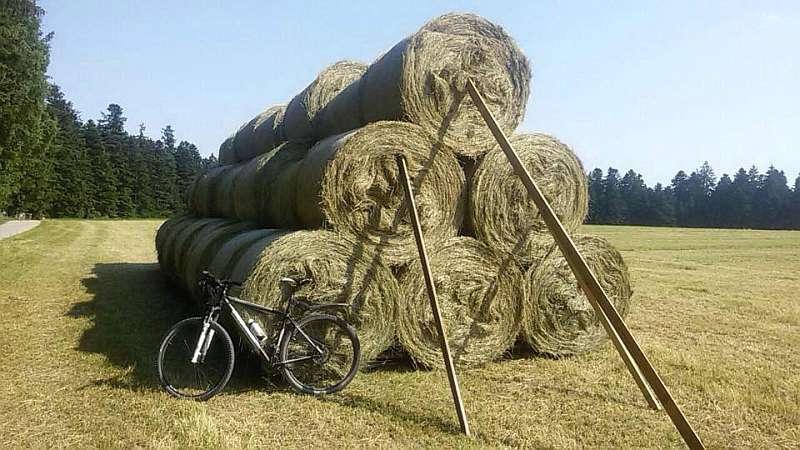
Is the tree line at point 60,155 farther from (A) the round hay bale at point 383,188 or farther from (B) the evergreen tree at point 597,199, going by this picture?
(B) the evergreen tree at point 597,199

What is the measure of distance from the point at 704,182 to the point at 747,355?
313 feet

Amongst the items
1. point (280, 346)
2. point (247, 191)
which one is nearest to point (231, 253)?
point (280, 346)

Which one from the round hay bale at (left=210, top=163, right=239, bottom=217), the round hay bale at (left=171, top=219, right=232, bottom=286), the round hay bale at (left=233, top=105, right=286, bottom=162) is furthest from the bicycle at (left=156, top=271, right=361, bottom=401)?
the round hay bale at (left=233, top=105, right=286, bottom=162)

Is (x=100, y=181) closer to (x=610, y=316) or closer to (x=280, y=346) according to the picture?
(x=280, y=346)

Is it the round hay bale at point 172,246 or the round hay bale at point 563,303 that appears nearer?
the round hay bale at point 563,303

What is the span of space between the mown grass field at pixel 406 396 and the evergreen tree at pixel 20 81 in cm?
1476

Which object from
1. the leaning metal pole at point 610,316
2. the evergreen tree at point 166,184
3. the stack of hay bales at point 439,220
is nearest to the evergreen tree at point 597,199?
the evergreen tree at point 166,184

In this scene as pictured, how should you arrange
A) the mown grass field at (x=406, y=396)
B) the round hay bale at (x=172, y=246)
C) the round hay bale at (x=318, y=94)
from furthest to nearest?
the round hay bale at (x=172, y=246) < the round hay bale at (x=318, y=94) < the mown grass field at (x=406, y=396)

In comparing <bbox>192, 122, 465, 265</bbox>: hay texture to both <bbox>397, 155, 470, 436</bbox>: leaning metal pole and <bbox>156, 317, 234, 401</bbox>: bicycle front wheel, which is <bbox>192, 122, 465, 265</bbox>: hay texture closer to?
<bbox>397, 155, 470, 436</bbox>: leaning metal pole

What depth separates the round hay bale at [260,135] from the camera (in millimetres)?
11008

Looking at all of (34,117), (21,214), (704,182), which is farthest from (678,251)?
(704,182)

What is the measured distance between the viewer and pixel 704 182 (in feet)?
306

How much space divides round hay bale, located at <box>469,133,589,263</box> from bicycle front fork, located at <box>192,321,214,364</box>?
2.92 meters

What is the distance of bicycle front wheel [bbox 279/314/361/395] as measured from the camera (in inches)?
227
